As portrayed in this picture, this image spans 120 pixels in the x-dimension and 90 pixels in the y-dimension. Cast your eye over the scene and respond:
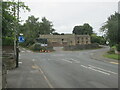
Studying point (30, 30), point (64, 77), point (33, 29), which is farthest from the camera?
point (33, 29)

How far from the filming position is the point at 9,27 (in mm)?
8344

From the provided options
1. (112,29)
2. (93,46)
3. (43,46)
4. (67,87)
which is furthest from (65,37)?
(67,87)

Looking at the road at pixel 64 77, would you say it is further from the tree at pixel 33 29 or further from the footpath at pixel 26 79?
the tree at pixel 33 29

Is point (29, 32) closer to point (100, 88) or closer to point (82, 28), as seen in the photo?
point (82, 28)

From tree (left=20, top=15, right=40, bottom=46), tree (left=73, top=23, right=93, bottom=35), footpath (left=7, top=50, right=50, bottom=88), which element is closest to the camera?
footpath (left=7, top=50, right=50, bottom=88)

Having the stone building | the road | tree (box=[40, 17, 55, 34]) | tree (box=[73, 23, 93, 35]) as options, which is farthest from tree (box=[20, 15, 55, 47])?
the road

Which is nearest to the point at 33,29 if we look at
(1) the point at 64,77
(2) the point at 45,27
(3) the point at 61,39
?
(3) the point at 61,39

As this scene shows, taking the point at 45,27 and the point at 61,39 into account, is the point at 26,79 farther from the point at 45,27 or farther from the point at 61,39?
the point at 45,27

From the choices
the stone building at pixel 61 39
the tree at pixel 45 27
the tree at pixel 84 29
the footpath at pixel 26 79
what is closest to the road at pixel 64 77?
the footpath at pixel 26 79

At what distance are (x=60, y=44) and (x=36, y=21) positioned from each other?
18.4 m

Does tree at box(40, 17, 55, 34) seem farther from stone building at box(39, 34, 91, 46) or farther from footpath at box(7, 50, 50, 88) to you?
footpath at box(7, 50, 50, 88)

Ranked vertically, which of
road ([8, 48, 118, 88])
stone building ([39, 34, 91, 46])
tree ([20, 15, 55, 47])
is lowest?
road ([8, 48, 118, 88])

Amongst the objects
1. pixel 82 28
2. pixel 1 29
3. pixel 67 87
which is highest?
pixel 82 28

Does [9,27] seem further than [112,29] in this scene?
No
